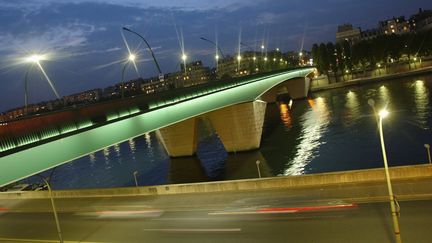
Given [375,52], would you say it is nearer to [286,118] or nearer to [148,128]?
[286,118]

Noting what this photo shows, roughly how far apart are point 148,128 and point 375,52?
410ft

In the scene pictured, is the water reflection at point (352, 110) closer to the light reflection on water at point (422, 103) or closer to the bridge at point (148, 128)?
the light reflection on water at point (422, 103)

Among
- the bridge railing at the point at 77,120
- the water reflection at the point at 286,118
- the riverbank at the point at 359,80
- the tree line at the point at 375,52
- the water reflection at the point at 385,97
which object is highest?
the bridge railing at the point at 77,120

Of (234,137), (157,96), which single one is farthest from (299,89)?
(157,96)

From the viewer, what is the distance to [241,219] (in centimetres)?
2347

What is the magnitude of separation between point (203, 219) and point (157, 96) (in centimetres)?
1200

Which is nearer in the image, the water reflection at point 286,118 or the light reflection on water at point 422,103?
the light reflection on water at point 422,103

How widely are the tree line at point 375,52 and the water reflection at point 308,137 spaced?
56.7 m

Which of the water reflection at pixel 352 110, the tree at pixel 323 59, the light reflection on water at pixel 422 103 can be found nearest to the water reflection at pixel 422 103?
the light reflection on water at pixel 422 103

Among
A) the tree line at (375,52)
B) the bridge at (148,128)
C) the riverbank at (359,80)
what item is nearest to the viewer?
the bridge at (148,128)

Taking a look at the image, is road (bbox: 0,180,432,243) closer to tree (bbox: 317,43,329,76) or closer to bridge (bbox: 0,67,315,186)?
bridge (bbox: 0,67,315,186)

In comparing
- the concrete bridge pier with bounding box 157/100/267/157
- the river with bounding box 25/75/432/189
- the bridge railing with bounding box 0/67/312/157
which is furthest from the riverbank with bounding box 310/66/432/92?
the bridge railing with bounding box 0/67/312/157

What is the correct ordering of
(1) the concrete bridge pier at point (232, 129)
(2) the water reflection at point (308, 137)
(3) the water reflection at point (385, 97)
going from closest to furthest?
1. (2) the water reflection at point (308, 137)
2. (1) the concrete bridge pier at point (232, 129)
3. (3) the water reflection at point (385, 97)

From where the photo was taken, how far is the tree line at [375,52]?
438ft
